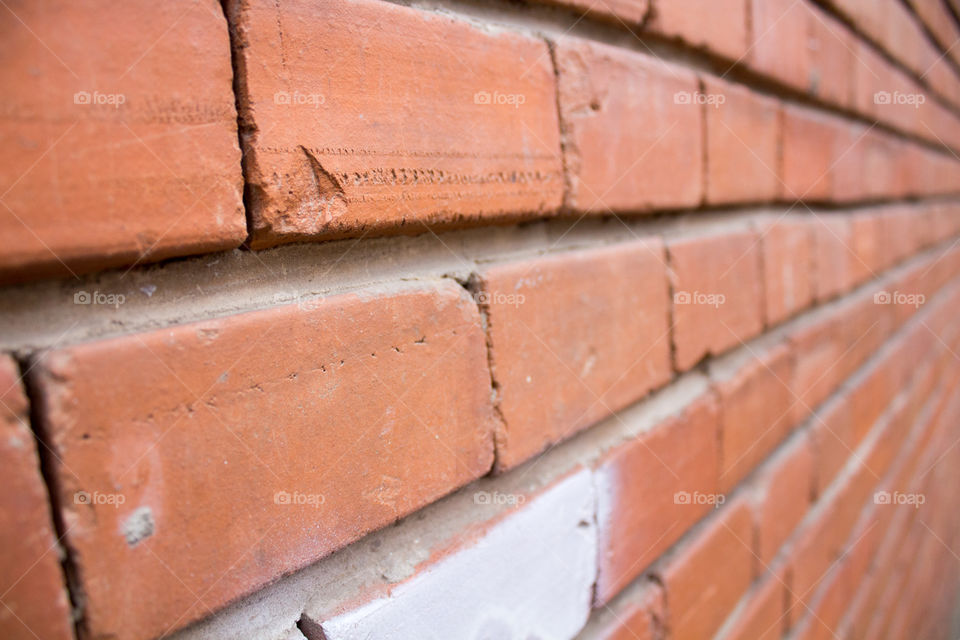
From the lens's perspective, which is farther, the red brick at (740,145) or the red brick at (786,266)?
the red brick at (786,266)

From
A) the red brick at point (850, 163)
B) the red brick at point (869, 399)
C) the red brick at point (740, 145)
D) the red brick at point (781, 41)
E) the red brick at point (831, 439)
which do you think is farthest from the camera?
the red brick at point (869, 399)

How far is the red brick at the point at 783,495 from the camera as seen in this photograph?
1136mm

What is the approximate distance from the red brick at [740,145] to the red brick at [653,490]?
0.35 meters

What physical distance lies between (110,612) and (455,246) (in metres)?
0.39

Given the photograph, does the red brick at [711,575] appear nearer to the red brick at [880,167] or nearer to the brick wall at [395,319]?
the brick wall at [395,319]

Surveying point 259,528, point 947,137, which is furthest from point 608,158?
point 947,137

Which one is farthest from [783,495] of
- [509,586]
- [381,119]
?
[381,119]

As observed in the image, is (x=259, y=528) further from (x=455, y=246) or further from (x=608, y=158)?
Result: (x=608, y=158)

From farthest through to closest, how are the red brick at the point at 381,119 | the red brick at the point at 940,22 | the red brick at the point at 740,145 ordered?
the red brick at the point at 940,22, the red brick at the point at 740,145, the red brick at the point at 381,119

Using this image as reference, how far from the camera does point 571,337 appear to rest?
0.72 meters

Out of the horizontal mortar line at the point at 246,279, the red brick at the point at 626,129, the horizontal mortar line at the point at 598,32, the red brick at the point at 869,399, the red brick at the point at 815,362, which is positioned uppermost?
the horizontal mortar line at the point at 598,32

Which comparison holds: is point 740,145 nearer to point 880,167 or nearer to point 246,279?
point 246,279

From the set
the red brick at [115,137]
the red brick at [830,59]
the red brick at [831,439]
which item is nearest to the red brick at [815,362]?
the red brick at [831,439]

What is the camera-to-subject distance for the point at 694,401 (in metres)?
0.94
